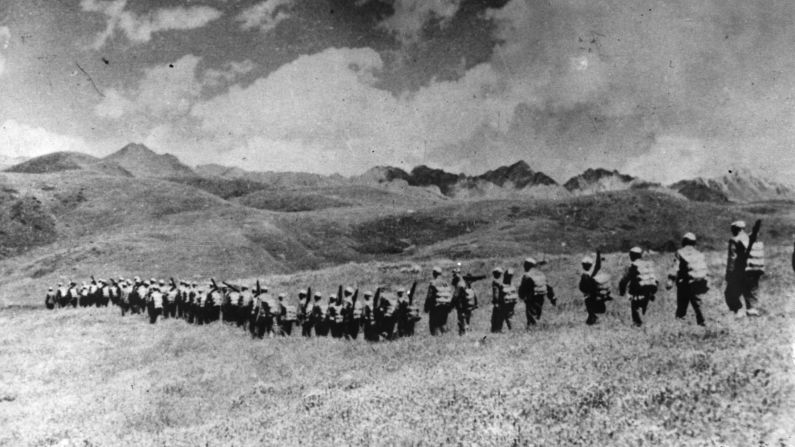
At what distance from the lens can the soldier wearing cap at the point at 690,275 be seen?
47.0ft

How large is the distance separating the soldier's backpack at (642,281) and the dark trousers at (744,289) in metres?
1.87

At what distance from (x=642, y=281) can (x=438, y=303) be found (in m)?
7.52

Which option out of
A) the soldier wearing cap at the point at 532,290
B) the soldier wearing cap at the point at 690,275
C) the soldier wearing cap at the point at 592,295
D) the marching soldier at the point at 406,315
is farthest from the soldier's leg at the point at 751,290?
the marching soldier at the point at 406,315

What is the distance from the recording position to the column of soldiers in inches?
571

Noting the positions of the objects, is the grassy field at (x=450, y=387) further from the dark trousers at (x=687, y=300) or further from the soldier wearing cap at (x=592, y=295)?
the soldier wearing cap at (x=592, y=295)

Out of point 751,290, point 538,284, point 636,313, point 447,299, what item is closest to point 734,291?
point 751,290

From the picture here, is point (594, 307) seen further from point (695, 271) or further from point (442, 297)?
point (442, 297)

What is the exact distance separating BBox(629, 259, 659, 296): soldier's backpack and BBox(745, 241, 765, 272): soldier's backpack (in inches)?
93.5

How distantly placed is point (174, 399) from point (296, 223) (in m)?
117

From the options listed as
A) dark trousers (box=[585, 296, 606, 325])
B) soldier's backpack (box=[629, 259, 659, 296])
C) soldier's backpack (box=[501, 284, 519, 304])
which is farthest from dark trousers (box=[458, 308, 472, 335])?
soldier's backpack (box=[629, 259, 659, 296])

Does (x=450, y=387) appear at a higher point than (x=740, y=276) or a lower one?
lower

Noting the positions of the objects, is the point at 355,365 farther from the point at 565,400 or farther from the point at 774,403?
the point at 774,403

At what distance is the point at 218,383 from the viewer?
1764 centimetres

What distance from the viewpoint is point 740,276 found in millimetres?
14375
